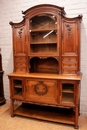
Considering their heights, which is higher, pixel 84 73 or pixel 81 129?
pixel 84 73

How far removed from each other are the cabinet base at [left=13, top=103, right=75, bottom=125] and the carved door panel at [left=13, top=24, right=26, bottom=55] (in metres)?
1.20

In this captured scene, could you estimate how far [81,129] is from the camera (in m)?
2.06

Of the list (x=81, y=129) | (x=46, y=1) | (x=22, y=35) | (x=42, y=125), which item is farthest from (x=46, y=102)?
(x=46, y=1)

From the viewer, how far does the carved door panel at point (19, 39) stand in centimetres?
243

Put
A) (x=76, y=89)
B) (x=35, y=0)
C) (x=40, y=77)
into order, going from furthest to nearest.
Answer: (x=35, y=0), (x=40, y=77), (x=76, y=89)

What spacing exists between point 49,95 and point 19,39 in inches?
48.7

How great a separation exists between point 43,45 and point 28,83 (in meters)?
0.84

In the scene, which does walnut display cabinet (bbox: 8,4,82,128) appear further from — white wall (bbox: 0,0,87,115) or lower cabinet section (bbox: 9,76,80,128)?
white wall (bbox: 0,0,87,115)

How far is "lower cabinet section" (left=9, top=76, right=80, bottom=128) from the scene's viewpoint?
82.0 inches

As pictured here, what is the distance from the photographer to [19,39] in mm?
2469

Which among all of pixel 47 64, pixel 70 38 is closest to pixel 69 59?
pixel 70 38

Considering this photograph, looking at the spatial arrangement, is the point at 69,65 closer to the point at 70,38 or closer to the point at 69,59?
the point at 69,59

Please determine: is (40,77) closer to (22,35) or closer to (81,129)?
(22,35)

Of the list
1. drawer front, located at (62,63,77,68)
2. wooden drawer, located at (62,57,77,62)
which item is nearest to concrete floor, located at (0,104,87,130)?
drawer front, located at (62,63,77,68)
